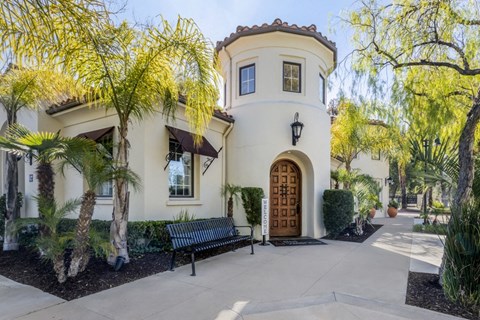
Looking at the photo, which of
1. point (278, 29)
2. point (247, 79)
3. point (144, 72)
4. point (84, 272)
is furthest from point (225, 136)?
point (84, 272)

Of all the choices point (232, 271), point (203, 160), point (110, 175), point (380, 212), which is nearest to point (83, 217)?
point (110, 175)

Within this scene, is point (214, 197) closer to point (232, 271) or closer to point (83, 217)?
point (232, 271)

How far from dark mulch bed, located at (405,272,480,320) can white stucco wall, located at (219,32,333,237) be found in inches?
205

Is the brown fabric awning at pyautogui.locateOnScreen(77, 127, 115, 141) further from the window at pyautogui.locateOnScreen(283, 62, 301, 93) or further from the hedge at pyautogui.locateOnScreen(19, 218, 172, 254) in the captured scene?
the window at pyautogui.locateOnScreen(283, 62, 301, 93)

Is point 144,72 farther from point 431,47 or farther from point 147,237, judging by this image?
point 431,47

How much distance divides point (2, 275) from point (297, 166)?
30.9ft

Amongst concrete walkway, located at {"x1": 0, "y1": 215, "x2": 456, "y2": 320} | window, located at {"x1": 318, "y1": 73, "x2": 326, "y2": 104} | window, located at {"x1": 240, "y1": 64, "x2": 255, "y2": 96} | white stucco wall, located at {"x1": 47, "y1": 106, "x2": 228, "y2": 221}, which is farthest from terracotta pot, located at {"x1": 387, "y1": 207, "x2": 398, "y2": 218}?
window, located at {"x1": 240, "y1": 64, "x2": 255, "y2": 96}

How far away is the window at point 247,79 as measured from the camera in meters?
11.1

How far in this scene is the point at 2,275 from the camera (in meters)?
6.46

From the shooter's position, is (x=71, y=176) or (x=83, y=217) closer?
(x=83, y=217)

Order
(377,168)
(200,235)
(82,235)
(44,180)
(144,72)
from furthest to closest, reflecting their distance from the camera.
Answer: (377,168) < (200,235) < (44,180) < (144,72) < (82,235)

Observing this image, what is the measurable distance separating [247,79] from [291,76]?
5.49 feet

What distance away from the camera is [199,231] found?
7875 mm

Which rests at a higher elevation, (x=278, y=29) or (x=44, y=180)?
Result: (x=278, y=29)
